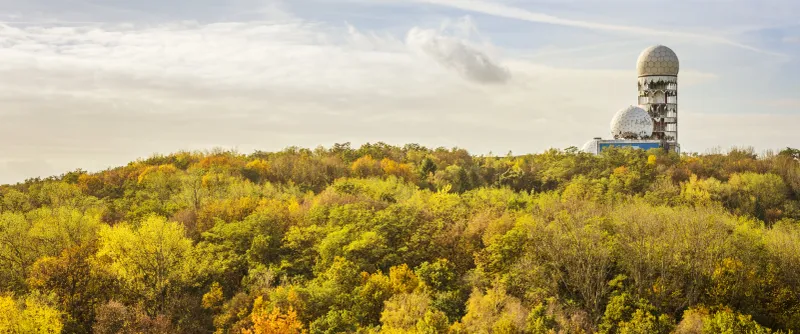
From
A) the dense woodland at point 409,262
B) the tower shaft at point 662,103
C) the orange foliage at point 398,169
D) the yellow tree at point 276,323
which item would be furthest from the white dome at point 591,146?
the yellow tree at point 276,323

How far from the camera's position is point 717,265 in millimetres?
47938

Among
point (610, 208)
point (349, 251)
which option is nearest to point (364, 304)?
point (349, 251)

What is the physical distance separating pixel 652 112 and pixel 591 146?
8.70m

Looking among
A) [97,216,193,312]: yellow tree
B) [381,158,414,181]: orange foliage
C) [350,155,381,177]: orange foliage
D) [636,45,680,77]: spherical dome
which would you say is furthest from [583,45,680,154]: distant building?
[97,216,193,312]: yellow tree

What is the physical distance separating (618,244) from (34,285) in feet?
124

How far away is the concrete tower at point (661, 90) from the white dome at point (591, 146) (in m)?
7.58

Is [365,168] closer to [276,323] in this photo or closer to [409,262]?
[409,262]

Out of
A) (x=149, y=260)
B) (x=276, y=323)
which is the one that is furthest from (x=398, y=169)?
(x=276, y=323)

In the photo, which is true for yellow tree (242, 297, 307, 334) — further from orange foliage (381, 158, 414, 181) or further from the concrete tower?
the concrete tower

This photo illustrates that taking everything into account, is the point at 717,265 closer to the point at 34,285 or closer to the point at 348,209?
the point at 348,209

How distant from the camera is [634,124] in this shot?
9831 cm

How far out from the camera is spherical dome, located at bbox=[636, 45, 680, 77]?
99.4m

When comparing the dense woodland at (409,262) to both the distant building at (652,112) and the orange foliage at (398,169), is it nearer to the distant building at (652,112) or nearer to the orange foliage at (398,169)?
the orange foliage at (398,169)

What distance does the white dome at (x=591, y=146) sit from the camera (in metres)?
100
